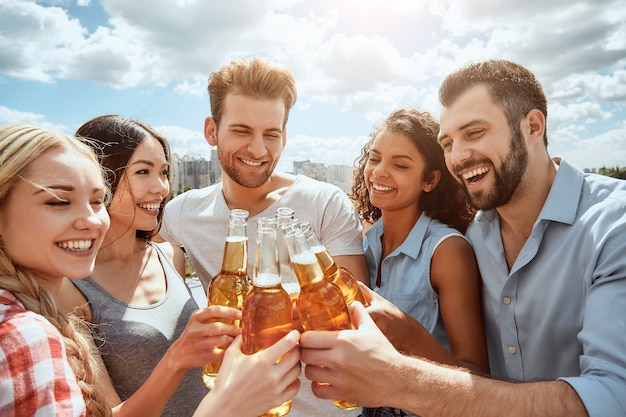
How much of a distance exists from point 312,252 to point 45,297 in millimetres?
988

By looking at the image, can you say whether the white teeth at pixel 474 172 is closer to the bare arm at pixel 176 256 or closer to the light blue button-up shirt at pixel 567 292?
the light blue button-up shirt at pixel 567 292

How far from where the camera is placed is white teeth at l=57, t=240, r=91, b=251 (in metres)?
1.49

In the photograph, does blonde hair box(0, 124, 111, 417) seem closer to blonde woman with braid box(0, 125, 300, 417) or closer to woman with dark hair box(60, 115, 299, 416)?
blonde woman with braid box(0, 125, 300, 417)

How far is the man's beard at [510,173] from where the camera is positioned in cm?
210

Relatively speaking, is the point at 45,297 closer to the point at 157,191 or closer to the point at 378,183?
the point at 157,191

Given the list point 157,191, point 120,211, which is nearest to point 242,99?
point 157,191

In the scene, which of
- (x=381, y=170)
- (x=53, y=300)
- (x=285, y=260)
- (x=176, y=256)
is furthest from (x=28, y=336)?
(x=381, y=170)

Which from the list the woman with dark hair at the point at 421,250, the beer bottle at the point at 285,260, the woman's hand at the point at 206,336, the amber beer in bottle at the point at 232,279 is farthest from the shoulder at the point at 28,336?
the woman with dark hair at the point at 421,250

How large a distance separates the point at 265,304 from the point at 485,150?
1.55m

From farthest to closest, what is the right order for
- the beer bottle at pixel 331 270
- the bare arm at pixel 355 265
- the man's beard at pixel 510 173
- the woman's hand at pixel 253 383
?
the bare arm at pixel 355 265 → the man's beard at pixel 510 173 → the beer bottle at pixel 331 270 → the woman's hand at pixel 253 383

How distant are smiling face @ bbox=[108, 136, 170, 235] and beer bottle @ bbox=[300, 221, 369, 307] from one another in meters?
1.38

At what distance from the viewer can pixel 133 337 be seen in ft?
6.46

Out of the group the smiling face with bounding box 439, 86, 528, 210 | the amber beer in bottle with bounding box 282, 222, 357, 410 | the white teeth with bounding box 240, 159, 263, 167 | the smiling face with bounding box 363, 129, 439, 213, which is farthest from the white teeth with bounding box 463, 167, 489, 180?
the white teeth with bounding box 240, 159, 263, 167

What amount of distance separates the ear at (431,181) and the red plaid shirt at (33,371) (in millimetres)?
2348
